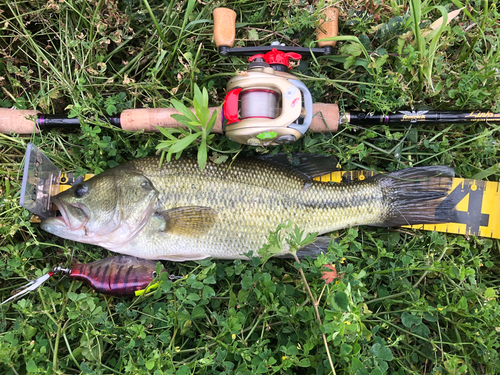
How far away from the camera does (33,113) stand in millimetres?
2672

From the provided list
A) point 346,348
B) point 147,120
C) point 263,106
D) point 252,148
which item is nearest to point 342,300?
point 346,348

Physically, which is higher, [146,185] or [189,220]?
[146,185]

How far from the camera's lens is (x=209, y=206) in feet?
8.34

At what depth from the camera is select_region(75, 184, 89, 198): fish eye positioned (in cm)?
252

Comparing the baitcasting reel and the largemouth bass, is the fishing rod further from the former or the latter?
the largemouth bass

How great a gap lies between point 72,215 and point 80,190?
0.20 meters

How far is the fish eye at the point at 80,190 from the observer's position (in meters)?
2.52

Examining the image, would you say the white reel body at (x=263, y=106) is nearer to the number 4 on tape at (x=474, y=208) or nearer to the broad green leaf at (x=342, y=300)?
the broad green leaf at (x=342, y=300)

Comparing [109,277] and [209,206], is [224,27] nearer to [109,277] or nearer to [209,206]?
[209,206]

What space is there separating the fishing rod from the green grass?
13 centimetres

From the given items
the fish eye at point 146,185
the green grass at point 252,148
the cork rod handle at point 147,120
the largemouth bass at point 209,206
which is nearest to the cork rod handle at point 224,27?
the green grass at point 252,148

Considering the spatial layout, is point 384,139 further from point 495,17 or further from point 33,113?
point 33,113

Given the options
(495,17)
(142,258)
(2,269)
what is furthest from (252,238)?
(495,17)

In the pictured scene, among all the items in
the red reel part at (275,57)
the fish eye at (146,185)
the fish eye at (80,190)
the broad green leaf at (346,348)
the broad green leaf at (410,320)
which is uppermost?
the red reel part at (275,57)
